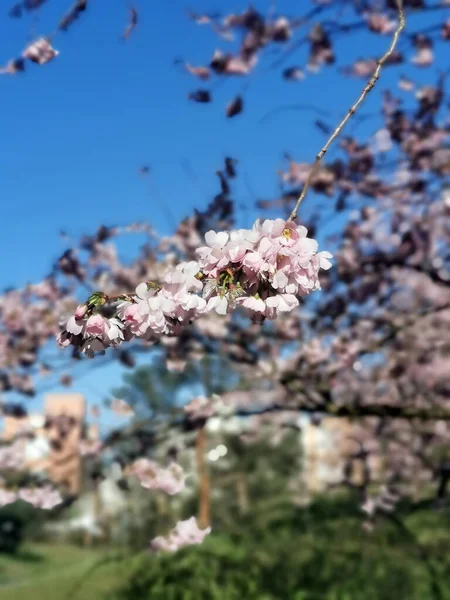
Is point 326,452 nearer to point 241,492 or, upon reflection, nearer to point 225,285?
point 241,492

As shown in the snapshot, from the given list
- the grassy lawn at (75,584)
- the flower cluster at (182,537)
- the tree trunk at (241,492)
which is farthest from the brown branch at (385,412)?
the tree trunk at (241,492)

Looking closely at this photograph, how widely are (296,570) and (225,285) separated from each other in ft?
16.8

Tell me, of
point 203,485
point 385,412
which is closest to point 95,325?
point 385,412

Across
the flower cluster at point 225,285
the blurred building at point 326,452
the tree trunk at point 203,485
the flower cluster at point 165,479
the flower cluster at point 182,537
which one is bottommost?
the flower cluster at point 225,285

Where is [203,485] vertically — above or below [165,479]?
above

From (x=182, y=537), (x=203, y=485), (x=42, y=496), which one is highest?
(x=203, y=485)

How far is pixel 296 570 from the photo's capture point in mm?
5977

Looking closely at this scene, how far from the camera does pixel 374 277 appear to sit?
5.38 meters

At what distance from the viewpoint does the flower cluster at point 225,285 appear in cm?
140

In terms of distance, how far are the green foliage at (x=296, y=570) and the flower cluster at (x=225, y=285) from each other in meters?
3.76

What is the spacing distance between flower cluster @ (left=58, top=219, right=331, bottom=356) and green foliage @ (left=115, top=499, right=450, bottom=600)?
3.76 metres

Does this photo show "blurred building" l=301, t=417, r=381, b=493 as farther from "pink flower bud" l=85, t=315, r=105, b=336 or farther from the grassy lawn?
"pink flower bud" l=85, t=315, r=105, b=336

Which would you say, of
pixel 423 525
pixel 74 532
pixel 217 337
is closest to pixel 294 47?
pixel 217 337

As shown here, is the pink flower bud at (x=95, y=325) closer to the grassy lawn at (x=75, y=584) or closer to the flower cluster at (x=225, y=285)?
the flower cluster at (x=225, y=285)
